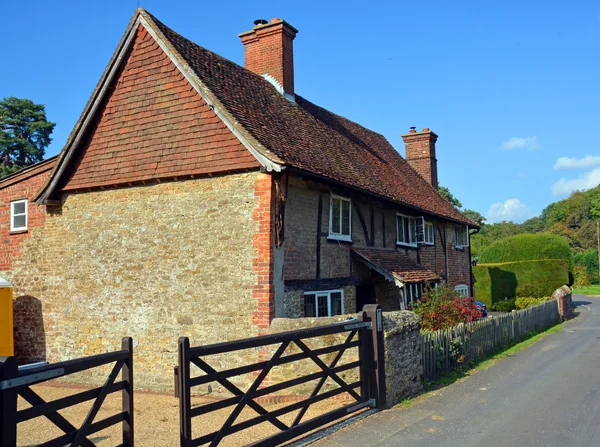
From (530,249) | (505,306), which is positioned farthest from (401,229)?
(530,249)

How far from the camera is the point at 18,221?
15.6 m

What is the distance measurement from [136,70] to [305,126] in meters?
4.87

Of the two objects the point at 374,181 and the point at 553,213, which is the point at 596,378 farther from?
the point at 553,213

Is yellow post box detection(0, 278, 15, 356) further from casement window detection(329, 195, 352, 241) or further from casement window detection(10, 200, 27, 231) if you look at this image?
casement window detection(329, 195, 352, 241)

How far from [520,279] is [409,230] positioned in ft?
60.7

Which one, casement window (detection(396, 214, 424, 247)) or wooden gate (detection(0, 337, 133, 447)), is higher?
casement window (detection(396, 214, 424, 247))

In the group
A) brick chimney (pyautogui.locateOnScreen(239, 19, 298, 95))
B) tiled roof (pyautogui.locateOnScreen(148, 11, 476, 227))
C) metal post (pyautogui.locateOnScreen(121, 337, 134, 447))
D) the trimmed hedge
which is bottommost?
metal post (pyautogui.locateOnScreen(121, 337, 134, 447))

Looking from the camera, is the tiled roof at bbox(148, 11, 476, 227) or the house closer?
the house

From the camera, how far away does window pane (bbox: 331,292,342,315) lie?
45.4 ft

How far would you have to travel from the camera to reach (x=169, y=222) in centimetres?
1292

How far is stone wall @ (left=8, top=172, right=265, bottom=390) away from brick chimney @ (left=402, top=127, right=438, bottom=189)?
52.4 feet

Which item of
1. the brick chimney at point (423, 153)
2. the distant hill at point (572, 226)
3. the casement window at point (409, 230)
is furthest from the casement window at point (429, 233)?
the distant hill at point (572, 226)

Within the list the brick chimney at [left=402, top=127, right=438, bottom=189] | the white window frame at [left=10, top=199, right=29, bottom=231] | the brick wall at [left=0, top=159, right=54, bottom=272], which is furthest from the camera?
the brick chimney at [left=402, top=127, right=438, bottom=189]

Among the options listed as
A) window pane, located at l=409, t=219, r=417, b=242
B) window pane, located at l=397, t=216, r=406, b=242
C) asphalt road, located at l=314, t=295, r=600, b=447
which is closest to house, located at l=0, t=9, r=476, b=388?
window pane, located at l=397, t=216, r=406, b=242
